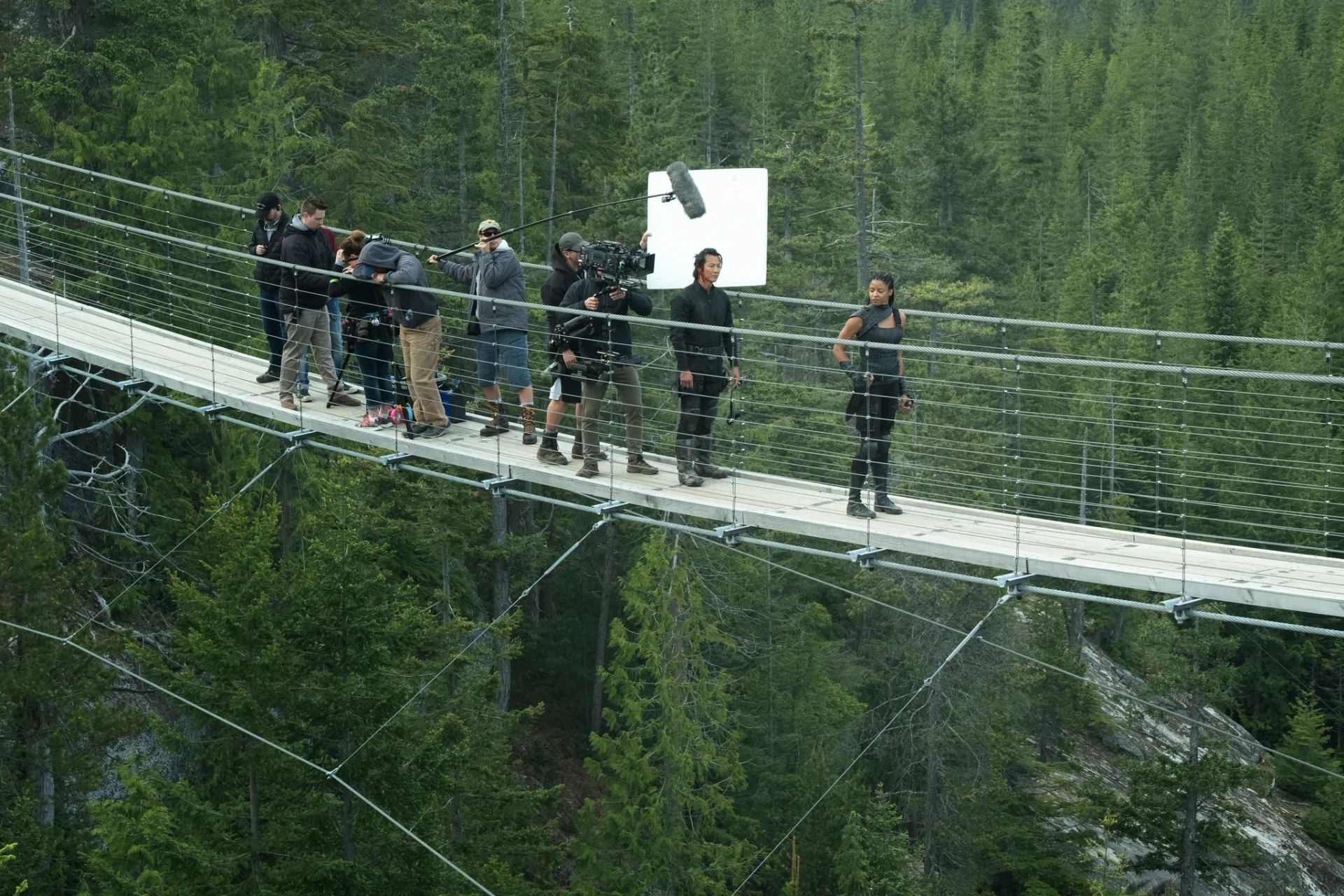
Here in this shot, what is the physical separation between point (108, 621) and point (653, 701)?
31.8ft

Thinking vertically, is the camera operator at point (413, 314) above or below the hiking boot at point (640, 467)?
above

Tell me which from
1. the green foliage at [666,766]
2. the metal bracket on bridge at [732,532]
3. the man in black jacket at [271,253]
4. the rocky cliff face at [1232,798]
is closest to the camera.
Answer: the metal bracket on bridge at [732,532]

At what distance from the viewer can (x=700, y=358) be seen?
1023 centimetres

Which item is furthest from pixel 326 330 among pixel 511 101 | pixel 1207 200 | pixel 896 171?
pixel 1207 200

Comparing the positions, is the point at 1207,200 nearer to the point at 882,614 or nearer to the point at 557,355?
the point at 882,614

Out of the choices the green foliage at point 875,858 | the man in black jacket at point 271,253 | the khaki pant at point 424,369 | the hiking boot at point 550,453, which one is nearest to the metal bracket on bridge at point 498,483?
the hiking boot at point 550,453

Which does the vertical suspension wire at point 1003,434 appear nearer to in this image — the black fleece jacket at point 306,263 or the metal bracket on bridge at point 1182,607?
the metal bracket on bridge at point 1182,607

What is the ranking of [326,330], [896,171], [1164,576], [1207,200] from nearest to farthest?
[1164,576] < [326,330] < [896,171] < [1207,200]

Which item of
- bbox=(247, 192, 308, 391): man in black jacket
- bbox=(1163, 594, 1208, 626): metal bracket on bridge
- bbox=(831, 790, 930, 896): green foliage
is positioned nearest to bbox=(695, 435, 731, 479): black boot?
bbox=(1163, 594, 1208, 626): metal bracket on bridge

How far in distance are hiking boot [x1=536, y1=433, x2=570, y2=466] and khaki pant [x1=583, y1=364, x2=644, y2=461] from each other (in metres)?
0.17

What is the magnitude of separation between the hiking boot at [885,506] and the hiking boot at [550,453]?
191cm

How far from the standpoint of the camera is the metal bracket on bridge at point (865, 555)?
9.42 metres

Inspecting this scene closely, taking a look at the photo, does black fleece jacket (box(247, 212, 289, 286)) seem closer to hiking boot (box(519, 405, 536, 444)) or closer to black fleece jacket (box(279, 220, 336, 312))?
black fleece jacket (box(279, 220, 336, 312))

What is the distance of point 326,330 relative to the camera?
39.1ft
